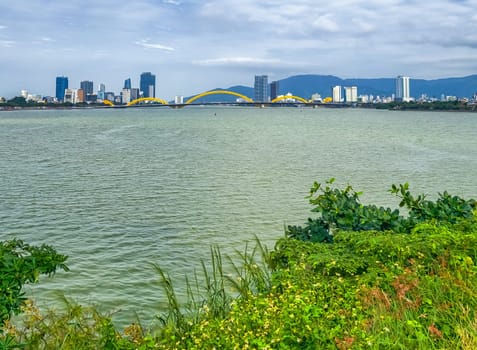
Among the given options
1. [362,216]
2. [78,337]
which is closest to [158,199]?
[362,216]

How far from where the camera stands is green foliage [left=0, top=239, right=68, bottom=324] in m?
4.99

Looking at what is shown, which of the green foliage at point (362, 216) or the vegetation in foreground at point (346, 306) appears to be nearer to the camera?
the vegetation in foreground at point (346, 306)

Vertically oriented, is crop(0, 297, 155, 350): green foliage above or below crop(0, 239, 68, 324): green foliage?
below

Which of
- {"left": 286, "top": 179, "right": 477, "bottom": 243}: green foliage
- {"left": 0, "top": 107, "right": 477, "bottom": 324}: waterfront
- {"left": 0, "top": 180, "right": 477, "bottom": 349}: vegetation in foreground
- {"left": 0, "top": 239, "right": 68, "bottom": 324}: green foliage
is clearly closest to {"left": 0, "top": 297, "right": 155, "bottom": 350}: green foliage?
{"left": 0, "top": 180, "right": 477, "bottom": 349}: vegetation in foreground

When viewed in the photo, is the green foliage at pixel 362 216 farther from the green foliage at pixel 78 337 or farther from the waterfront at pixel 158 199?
the waterfront at pixel 158 199

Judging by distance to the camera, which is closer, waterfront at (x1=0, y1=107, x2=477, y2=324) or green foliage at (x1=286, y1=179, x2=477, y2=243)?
green foliage at (x1=286, y1=179, x2=477, y2=243)

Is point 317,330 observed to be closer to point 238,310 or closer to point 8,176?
point 238,310

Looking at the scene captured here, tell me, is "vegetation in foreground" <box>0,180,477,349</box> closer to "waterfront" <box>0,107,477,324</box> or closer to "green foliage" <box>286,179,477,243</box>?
"green foliage" <box>286,179,477,243</box>

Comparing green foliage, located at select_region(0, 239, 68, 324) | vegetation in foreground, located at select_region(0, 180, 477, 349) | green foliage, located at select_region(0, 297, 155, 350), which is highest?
green foliage, located at select_region(0, 239, 68, 324)

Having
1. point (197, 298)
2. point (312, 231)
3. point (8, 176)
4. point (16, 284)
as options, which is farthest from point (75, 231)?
point (8, 176)

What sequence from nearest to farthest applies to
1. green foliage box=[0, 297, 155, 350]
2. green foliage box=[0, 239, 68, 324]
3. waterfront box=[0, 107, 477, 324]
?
green foliage box=[0, 239, 68, 324], green foliage box=[0, 297, 155, 350], waterfront box=[0, 107, 477, 324]

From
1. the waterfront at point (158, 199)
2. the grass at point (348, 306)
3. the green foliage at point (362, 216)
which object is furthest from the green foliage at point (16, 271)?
the waterfront at point (158, 199)

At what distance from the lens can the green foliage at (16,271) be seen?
4.99m

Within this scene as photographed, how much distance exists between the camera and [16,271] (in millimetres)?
5188
